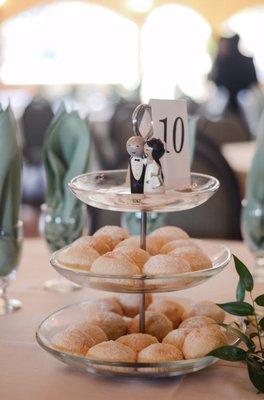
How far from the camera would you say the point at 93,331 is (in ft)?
2.96

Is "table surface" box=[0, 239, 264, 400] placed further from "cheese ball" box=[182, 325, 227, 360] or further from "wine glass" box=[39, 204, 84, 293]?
"wine glass" box=[39, 204, 84, 293]

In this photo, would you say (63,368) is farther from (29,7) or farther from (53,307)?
(29,7)

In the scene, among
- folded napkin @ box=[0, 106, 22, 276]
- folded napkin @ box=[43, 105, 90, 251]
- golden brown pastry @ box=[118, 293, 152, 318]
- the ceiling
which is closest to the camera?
golden brown pastry @ box=[118, 293, 152, 318]

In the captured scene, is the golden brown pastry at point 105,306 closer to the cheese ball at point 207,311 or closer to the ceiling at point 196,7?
the cheese ball at point 207,311

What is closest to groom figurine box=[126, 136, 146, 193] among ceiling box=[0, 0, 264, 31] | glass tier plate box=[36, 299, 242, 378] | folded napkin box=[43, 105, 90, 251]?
glass tier plate box=[36, 299, 242, 378]

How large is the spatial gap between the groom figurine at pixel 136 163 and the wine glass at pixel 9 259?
32 centimetres

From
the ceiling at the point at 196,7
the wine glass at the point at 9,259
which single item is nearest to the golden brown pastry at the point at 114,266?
the wine glass at the point at 9,259

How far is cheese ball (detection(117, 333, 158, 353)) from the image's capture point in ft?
2.89

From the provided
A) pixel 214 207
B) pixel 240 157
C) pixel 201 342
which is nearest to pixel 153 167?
pixel 201 342

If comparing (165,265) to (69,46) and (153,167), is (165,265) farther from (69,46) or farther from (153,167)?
(69,46)

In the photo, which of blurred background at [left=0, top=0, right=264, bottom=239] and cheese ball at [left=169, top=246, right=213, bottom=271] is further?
blurred background at [left=0, top=0, right=264, bottom=239]

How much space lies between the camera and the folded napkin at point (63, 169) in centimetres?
134

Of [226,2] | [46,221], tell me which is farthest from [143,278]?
[226,2]

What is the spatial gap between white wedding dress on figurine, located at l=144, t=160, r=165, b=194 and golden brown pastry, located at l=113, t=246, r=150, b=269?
8 cm
